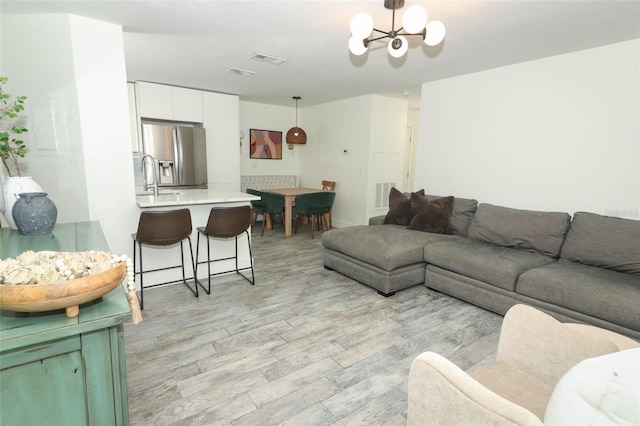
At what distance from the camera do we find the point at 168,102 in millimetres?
5113

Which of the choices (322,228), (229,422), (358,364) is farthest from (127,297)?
(322,228)

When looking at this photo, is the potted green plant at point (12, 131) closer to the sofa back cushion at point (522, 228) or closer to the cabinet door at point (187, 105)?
the cabinet door at point (187, 105)

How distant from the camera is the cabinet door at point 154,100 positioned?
491 cm

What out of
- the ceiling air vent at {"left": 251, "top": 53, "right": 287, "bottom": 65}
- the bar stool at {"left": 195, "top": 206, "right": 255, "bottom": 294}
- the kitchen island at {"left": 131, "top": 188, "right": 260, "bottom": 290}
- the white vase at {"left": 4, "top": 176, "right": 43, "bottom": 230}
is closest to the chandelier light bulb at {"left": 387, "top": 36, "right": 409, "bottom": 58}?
the ceiling air vent at {"left": 251, "top": 53, "right": 287, "bottom": 65}

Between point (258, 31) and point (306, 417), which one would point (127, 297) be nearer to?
point (306, 417)

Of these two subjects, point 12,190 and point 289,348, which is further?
point 289,348

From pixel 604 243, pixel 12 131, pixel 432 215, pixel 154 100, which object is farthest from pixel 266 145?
pixel 604 243

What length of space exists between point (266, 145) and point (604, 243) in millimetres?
5785

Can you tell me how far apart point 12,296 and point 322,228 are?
223 inches

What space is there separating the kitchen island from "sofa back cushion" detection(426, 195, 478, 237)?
8.05 ft

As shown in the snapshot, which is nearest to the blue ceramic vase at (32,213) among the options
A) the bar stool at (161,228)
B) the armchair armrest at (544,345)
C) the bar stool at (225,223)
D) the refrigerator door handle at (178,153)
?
the bar stool at (161,228)

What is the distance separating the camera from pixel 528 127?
3.62 m

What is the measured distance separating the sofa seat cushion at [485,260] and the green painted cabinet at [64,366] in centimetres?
283

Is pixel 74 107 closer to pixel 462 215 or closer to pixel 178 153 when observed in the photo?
pixel 178 153
